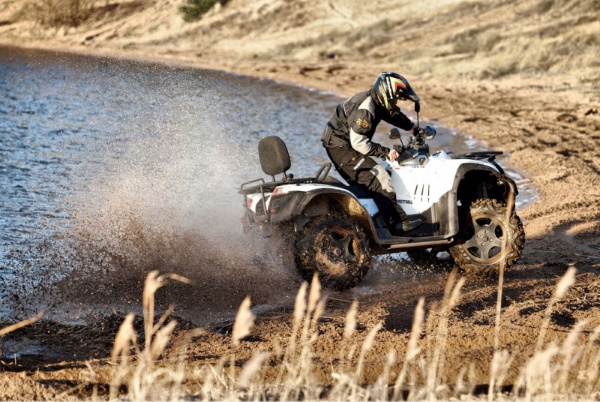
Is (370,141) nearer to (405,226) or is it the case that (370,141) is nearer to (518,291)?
(405,226)

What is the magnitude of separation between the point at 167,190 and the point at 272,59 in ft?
75.9

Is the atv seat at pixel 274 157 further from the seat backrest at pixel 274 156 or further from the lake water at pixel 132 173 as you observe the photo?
the lake water at pixel 132 173

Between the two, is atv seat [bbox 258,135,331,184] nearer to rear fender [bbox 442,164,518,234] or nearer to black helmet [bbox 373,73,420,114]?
black helmet [bbox 373,73,420,114]

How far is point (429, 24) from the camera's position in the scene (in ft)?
125

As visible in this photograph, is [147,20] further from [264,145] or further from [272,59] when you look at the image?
[264,145]

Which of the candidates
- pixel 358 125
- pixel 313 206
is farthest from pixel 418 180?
pixel 313 206

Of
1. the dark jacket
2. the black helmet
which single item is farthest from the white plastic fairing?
the black helmet

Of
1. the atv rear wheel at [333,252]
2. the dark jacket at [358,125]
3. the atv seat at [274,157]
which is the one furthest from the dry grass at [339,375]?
the dark jacket at [358,125]

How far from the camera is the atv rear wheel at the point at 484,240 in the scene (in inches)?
379

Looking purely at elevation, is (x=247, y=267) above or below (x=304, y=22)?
below

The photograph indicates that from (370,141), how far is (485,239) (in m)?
1.58

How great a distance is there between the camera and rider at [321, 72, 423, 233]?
9352 millimetres

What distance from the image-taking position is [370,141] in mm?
9523

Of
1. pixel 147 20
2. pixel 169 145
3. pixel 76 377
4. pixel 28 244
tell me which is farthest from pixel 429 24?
pixel 76 377
